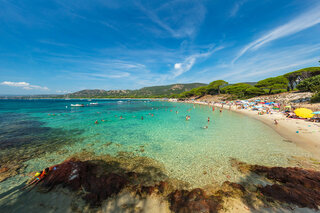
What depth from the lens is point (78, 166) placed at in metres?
7.90

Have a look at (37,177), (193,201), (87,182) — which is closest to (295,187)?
(193,201)

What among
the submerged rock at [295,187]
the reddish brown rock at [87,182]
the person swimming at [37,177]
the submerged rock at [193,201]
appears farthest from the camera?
the person swimming at [37,177]

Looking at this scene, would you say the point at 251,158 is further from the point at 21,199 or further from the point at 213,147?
the point at 21,199

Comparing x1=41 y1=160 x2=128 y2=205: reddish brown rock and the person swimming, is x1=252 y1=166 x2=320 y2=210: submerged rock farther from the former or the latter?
the person swimming

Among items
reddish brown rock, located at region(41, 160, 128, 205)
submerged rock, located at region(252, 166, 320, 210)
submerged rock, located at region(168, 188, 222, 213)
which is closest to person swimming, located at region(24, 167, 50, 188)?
reddish brown rock, located at region(41, 160, 128, 205)

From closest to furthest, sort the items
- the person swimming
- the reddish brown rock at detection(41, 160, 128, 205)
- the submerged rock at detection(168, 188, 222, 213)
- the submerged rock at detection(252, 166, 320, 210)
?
the submerged rock at detection(168, 188, 222, 213), the submerged rock at detection(252, 166, 320, 210), the reddish brown rock at detection(41, 160, 128, 205), the person swimming

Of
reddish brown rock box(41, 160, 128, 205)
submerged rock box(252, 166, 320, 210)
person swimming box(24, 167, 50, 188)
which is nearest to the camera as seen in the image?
submerged rock box(252, 166, 320, 210)

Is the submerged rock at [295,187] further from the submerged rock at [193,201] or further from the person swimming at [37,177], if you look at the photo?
the person swimming at [37,177]

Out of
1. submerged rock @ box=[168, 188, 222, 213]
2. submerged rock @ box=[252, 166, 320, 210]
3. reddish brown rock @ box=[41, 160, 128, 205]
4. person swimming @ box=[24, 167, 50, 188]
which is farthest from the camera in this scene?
person swimming @ box=[24, 167, 50, 188]

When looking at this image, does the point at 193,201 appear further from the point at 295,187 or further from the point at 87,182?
the point at 87,182

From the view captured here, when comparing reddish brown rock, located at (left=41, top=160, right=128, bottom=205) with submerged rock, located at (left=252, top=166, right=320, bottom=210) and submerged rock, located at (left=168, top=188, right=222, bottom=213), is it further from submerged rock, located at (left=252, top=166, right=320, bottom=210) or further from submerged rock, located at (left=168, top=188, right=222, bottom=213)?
submerged rock, located at (left=252, top=166, right=320, bottom=210)

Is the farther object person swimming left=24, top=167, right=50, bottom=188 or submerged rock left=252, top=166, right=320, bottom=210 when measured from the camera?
person swimming left=24, top=167, right=50, bottom=188

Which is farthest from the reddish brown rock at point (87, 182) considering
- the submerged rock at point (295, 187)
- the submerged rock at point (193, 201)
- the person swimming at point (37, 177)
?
the submerged rock at point (295, 187)

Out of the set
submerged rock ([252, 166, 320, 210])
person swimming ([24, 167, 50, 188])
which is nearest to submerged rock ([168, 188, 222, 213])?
submerged rock ([252, 166, 320, 210])
